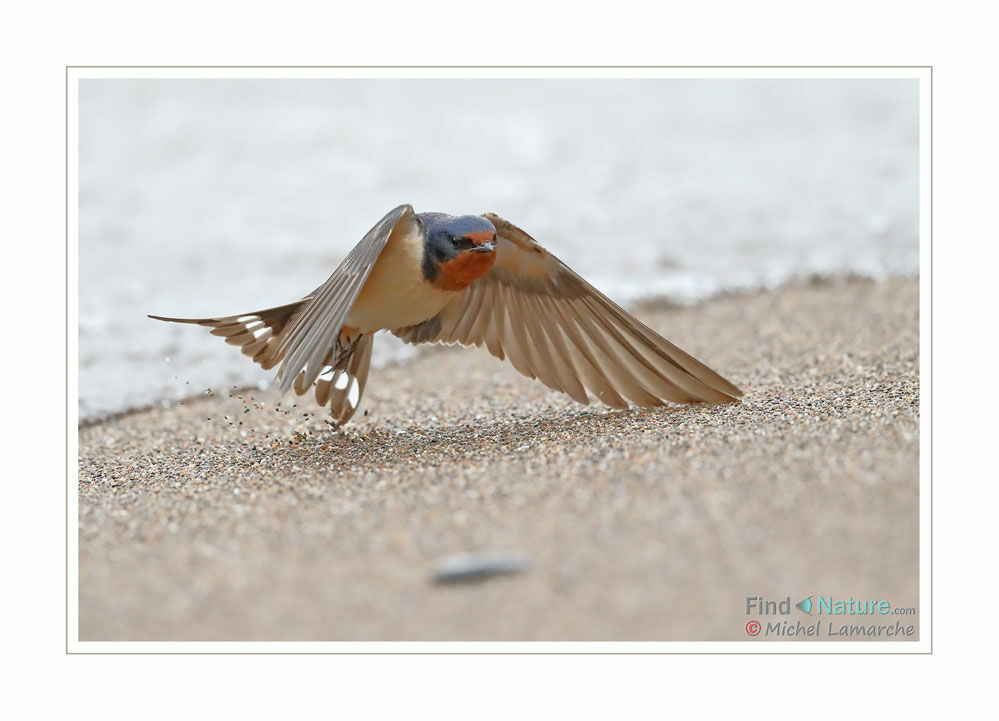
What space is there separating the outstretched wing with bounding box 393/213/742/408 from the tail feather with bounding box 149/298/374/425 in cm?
26

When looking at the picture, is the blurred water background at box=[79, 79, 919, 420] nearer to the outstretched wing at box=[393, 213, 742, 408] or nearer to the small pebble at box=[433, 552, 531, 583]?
the outstretched wing at box=[393, 213, 742, 408]

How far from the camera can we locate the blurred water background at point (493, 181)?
8.02 meters

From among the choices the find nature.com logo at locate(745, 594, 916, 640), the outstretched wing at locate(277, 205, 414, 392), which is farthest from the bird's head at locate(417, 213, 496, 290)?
the find nature.com logo at locate(745, 594, 916, 640)

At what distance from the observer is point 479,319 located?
5.07 m

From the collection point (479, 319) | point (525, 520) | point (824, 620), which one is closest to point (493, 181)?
point (479, 319)

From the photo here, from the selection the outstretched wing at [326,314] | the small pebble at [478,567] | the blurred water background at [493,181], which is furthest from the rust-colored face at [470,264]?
the blurred water background at [493,181]

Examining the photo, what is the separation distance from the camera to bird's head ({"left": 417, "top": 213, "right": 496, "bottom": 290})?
4359 millimetres

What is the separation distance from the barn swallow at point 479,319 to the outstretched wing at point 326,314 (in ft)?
0.03

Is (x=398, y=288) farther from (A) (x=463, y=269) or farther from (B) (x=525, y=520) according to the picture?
(B) (x=525, y=520)

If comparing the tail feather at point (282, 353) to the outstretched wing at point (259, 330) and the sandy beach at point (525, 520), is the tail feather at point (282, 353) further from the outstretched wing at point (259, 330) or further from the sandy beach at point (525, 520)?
the sandy beach at point (525, 520)

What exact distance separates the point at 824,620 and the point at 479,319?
95.4 inches

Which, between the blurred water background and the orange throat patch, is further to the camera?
the blurred water background

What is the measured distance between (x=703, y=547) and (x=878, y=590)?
1.81 feet
